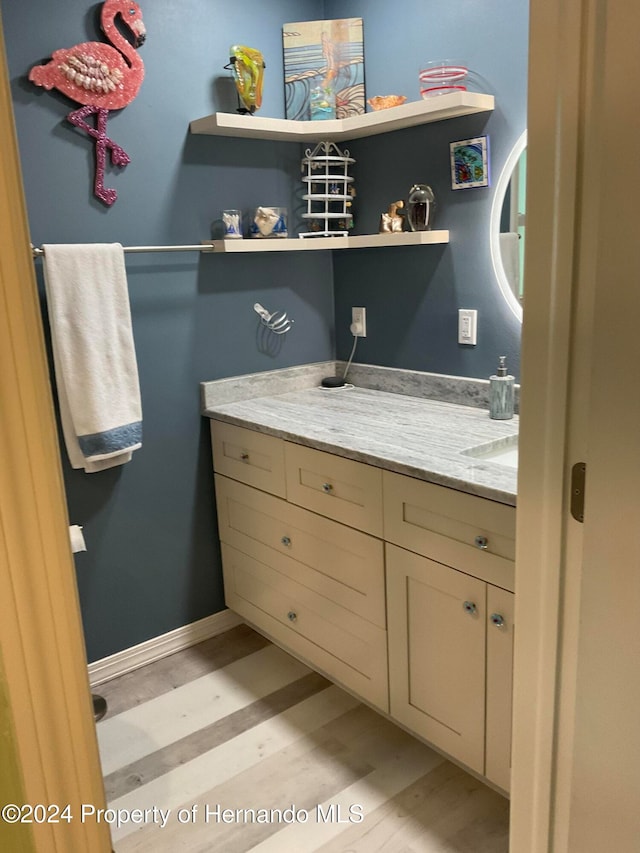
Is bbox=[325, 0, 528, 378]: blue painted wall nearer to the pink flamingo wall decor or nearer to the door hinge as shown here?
the pink flamingo wall decor

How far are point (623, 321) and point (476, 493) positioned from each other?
883mm

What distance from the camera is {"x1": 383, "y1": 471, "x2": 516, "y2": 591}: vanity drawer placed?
1.65 metres

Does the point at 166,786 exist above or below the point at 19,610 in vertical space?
below

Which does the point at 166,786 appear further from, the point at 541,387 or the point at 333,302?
the point at 333,302

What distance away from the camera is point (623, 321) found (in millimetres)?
832

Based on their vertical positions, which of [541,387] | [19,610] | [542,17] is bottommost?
[19,610]

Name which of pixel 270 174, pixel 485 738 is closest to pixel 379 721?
pixel 485 738

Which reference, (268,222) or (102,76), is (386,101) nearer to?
(268,222)

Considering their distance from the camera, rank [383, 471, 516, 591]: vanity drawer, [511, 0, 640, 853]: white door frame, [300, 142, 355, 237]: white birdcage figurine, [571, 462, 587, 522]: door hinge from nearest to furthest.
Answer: [511, 0, 640, 853]: white door frame, [571, 462, 587, 522]: door hinge, [383, 471, 516, 591]: vanity drawer, [300, 142, 355, 237]: white birdcage figurine

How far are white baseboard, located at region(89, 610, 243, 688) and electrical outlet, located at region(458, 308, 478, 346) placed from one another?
1348 mm

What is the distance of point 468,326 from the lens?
2.38m

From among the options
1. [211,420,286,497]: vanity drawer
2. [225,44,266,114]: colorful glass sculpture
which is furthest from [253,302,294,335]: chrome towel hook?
[225,44,266,114]: colorful glass sculpture

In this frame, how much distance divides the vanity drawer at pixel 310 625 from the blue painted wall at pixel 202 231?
0.48 ft

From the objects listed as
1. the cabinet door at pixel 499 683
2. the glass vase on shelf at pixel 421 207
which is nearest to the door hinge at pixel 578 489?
the cabinet door at pixel 499 683
